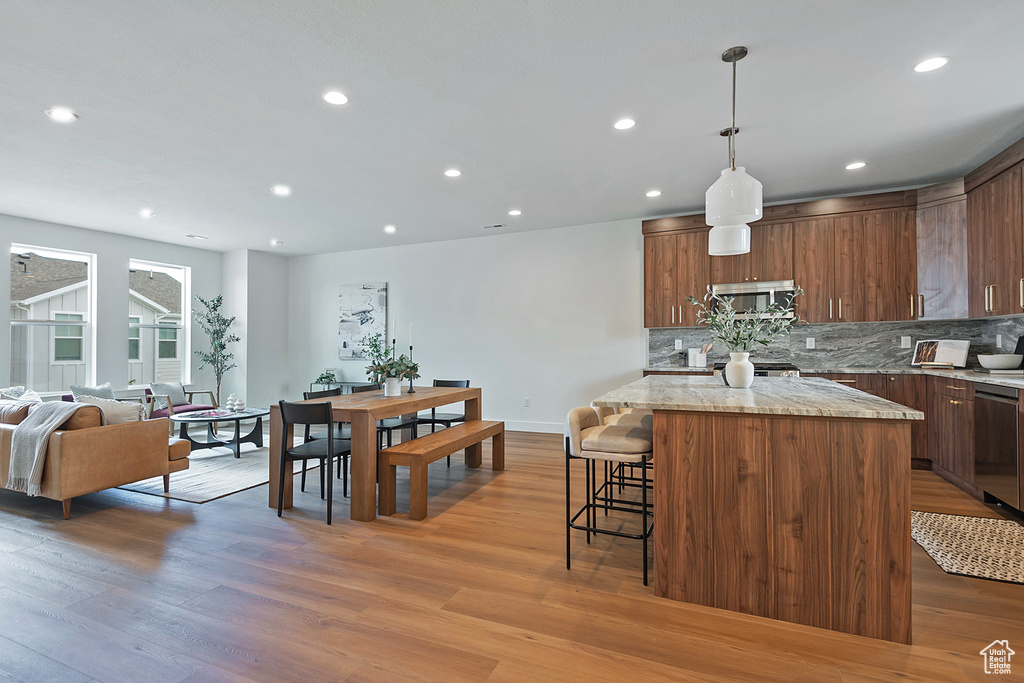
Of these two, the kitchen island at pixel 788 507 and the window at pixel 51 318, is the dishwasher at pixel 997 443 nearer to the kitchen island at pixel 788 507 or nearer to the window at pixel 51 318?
the kitchen island at pixel 788 507

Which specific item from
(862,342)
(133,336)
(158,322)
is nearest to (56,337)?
(133,336)

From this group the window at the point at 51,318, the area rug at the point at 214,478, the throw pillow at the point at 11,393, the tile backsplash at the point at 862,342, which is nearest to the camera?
the area rug at the point at 214,478

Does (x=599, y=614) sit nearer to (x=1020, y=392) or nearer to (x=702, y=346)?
(x=1020, y=392)

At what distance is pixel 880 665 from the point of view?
5.75 ft

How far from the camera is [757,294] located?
5.19 meters

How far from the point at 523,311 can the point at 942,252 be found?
171 inches

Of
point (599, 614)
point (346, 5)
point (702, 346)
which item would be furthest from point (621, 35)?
point (702, 346)

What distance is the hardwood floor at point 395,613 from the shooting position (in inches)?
69.7

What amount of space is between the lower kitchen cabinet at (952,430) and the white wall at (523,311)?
273 cm

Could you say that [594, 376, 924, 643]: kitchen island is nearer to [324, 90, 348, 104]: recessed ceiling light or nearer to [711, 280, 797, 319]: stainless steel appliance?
[324, 90, 348, 104]: recessed ceiling light

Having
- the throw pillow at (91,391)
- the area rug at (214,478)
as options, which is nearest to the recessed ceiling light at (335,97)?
the area rug at (214,478)

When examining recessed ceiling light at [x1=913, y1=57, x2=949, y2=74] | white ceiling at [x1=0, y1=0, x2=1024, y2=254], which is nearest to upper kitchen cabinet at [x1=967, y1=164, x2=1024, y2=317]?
white ceiling at [x1=0, y1=0, x2=1024, y2=254]

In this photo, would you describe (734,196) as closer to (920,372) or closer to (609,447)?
(609,447)

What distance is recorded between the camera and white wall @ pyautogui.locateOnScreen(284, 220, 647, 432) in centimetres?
616
